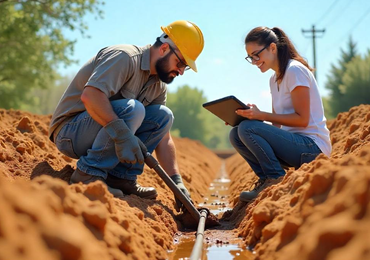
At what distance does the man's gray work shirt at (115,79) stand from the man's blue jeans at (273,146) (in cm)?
110

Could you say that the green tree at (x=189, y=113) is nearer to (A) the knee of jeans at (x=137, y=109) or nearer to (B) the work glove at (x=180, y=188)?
(B) the work glove at (x=180, y=188)

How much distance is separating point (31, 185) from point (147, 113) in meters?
2.48

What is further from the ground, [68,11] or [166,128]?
[68,11]

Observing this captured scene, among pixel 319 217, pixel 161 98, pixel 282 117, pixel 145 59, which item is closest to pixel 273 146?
pixel 282 117

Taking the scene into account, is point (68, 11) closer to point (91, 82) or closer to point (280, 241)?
point (91, 82)

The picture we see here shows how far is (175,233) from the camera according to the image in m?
4.38

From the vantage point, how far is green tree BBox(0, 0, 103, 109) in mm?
17141

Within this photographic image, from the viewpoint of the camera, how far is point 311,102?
492cm

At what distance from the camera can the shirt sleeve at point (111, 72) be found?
169 inches

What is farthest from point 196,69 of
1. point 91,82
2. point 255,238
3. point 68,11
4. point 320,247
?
point 68,11

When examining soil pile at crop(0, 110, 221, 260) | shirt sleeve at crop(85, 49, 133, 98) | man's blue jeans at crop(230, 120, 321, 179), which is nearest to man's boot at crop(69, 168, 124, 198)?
soil pile at crop(0, 110, 221, 260)

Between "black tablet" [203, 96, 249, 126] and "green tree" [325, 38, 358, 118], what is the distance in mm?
33493

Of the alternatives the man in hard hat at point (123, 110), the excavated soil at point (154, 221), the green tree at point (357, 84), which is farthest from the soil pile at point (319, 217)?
the green tree at point (357, 84)

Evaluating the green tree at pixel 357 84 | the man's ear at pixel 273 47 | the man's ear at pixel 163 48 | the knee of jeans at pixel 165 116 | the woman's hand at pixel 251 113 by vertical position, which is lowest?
the knee of jeans at pixel 165 116
